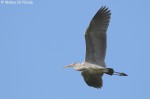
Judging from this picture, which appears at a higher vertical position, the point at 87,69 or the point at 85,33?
the point at 85,33

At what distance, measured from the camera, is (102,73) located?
12094 millimetres

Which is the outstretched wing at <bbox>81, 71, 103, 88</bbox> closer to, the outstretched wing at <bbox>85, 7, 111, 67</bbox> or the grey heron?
the grey heron

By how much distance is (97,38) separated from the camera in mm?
11695

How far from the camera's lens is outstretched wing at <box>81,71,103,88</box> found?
40.9 feet

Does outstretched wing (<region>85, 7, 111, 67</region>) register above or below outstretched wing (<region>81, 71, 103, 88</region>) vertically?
above

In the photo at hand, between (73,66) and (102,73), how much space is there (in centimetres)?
114

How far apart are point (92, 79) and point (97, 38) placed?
1.69 metres

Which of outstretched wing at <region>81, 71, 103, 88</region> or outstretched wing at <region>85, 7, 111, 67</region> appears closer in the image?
outstretched wing at <region>85, 7, 111, 67</region>

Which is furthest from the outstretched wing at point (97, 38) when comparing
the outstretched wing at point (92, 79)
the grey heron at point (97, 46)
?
the outstretched wing at point (92, 79)

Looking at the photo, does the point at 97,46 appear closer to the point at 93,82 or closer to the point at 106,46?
the point at 106,46

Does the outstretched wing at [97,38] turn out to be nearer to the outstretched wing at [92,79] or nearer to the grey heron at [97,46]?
the grey heron at [97,46]

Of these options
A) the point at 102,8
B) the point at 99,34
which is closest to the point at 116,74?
the point at 99,34

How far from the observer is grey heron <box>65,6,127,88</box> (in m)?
11.7

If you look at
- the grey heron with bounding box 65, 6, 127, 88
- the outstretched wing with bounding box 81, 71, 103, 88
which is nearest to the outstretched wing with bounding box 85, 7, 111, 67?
the grey heron with bounding box 65, 6, 127, 88
